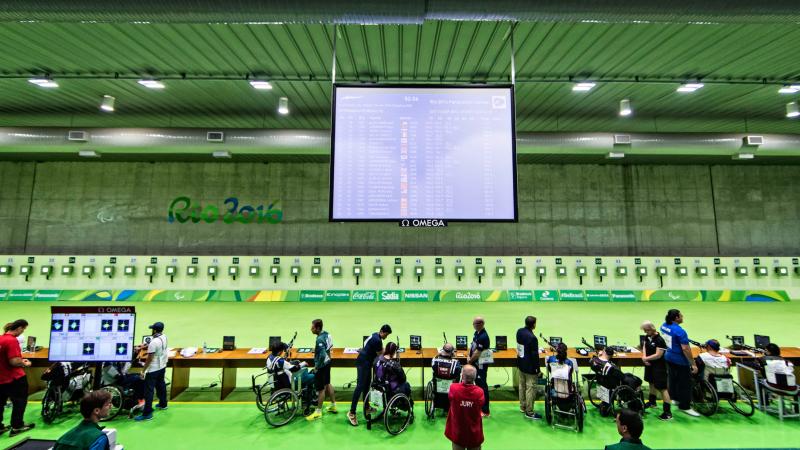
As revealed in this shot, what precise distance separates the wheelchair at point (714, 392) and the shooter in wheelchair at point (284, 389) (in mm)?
5713

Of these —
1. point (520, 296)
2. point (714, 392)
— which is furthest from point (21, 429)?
point (520, 296)

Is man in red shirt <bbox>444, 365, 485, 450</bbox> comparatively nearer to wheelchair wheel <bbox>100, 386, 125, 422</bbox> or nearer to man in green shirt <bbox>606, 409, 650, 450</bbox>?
man in green shirt <bbox>606, 409, 650, 450</bbox>

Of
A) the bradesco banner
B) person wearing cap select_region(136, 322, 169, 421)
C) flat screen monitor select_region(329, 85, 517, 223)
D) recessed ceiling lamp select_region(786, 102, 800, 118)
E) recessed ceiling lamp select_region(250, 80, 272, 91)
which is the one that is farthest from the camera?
the bradesco banner

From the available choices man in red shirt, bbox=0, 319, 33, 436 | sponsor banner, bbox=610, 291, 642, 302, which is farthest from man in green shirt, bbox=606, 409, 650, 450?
sponsor banner, bbox=610, 291, 642, 302

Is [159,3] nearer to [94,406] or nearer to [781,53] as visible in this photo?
[94,406]

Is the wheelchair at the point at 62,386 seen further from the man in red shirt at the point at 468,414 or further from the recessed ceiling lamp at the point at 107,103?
the recessed ceiling lamp at the point at 107,103

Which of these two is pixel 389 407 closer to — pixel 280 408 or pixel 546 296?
pixel 280 408

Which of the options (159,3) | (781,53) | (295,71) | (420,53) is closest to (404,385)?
(159,3)

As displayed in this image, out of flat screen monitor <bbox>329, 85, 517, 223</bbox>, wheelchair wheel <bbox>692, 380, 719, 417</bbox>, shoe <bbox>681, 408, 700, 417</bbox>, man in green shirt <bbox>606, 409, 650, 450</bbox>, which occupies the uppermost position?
flat screen monitor <bbox>329, 85, 517, 223</bbox>

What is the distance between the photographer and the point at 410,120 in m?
4.83

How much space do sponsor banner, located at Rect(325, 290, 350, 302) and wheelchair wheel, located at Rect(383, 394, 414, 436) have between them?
27.7ft

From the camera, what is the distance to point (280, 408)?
510 cm

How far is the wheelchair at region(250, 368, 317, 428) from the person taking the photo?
492 centimetres

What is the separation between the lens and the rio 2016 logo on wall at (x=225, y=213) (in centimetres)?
1491
